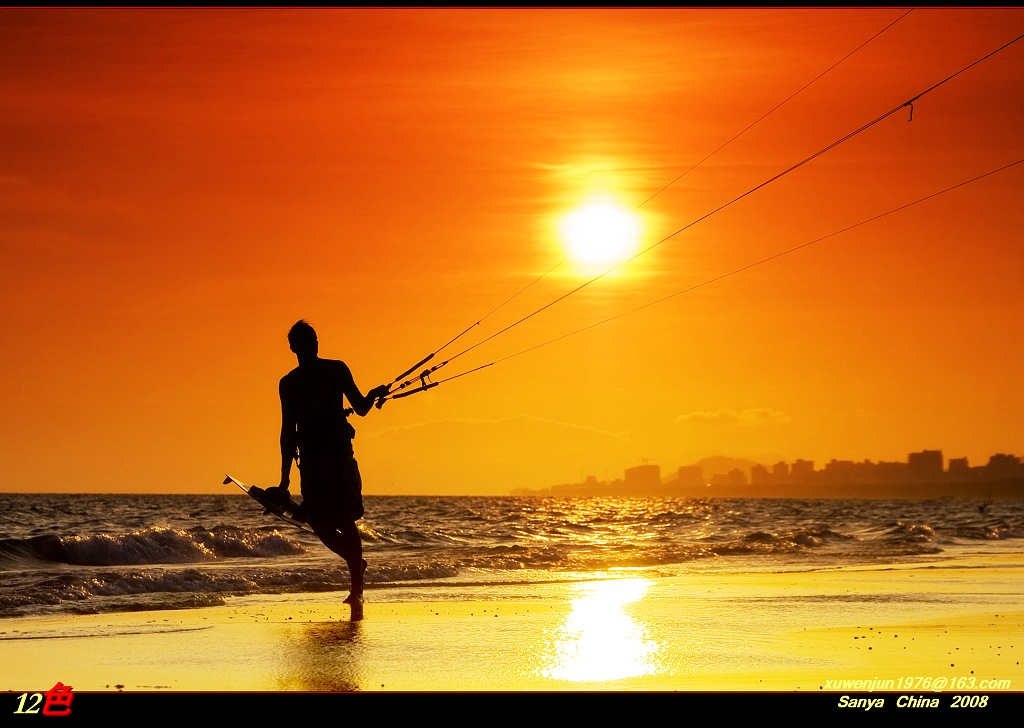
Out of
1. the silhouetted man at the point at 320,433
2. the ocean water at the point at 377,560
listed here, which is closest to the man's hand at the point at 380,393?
the silhouetted man at the point at 320,433

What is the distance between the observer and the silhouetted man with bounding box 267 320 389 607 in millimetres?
9727

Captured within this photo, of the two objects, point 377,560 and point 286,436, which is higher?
point 286,436

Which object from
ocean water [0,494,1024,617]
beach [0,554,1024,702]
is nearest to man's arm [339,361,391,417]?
beach [0,554,1024,702]

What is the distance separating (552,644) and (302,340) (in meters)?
3.17

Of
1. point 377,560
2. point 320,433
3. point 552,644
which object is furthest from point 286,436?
point 377,560

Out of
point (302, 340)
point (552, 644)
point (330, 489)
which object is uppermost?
point (302, 340)

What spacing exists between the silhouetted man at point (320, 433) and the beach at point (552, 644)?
3.23ft

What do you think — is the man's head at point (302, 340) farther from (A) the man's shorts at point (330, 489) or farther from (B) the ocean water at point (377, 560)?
(B) the ocean water at point (377, 560)

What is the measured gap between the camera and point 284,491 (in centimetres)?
968

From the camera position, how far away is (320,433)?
32.2 feet
